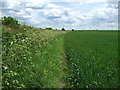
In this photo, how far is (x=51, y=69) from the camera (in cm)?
1224

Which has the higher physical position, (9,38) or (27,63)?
(9,38)

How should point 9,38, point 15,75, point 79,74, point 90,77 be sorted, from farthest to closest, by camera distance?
point 9,38 < point 79,74 < point 90,77 < point 15,75

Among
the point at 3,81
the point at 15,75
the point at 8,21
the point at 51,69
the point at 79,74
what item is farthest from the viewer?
the point at 8,21

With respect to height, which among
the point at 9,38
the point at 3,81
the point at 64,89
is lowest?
the point at 64,89

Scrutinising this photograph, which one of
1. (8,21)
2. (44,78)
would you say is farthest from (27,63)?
(8,21)

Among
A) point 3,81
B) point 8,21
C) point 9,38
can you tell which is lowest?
point 3,81

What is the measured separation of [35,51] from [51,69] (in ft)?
7.93

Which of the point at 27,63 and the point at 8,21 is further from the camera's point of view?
the point at 8,21

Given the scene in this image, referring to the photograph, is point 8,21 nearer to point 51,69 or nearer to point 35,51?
point 35,51

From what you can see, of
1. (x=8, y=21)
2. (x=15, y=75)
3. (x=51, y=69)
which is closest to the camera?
(x=15, y=75)

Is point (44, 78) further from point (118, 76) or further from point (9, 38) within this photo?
point (9, 38)

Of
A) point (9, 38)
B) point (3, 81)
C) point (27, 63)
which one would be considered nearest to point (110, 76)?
point (27, 63)

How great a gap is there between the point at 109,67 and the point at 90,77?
288cm

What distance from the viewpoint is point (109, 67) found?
12.4m
